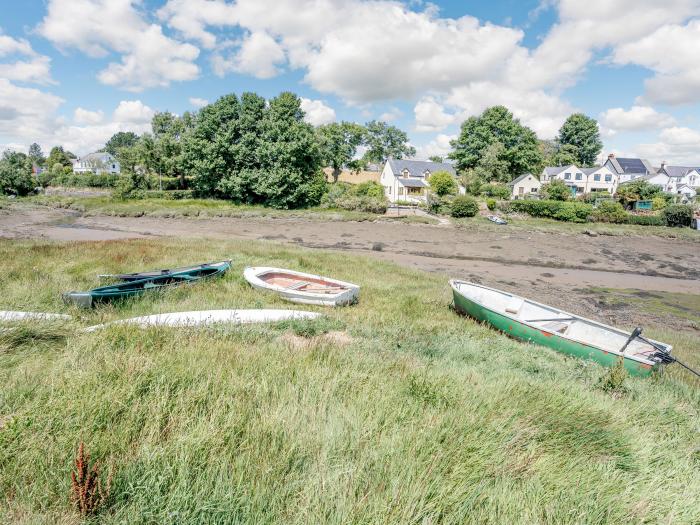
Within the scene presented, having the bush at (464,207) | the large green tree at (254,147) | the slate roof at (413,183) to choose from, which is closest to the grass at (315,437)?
the bush at (464,207)

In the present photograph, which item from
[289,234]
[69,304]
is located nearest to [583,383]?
[69,304]

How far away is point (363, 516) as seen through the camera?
2.63 m

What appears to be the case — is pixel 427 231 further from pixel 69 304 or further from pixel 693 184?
pixel 693 184

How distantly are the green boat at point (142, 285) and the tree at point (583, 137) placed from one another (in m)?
91.2

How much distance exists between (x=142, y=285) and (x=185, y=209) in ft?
120

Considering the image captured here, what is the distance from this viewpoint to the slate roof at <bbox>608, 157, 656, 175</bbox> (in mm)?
83438

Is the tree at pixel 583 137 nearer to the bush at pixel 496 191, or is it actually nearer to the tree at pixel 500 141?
the tree at pixel 500 141

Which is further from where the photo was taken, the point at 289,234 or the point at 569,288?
the point at 289,234

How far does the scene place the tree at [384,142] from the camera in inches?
3529

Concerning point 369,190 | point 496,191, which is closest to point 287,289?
point 369,190

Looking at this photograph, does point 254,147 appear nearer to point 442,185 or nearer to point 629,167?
point 442,185

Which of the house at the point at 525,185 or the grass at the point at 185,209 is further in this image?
the house at the point at 525,185

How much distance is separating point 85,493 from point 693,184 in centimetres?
10837

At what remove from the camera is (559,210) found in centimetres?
4453
